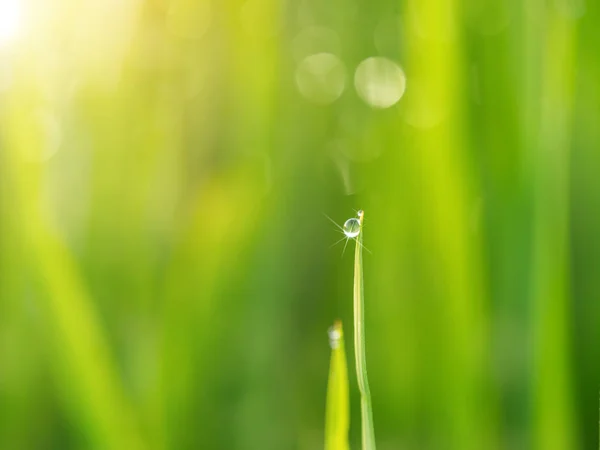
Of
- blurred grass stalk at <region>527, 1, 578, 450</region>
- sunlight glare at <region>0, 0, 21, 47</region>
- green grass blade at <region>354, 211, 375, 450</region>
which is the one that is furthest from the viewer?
sunlight glare at <region>0, 0, 21, 47</region>

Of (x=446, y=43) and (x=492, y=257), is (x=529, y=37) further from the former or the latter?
(x=492, y=257)

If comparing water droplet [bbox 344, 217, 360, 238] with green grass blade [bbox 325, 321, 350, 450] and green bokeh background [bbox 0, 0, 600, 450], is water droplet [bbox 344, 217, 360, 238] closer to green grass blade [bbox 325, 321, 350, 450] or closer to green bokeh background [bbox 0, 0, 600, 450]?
green grass blade [bbox 325, 321, 350, 450]

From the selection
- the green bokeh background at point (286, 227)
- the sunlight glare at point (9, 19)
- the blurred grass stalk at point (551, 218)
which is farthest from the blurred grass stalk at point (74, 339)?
the blurred grass stalk at point (551, 218)

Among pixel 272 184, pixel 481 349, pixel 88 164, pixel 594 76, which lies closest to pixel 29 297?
pixel 88 164

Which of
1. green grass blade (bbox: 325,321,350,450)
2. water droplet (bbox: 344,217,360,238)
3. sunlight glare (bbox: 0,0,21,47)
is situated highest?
sunlight glare (bbox: 0,0,21,47)

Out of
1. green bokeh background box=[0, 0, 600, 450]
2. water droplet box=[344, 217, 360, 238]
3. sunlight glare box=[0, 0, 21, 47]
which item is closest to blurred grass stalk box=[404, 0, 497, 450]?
green bokeh background box=[0, 0, 600, 450]

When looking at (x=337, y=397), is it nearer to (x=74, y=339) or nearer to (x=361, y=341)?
(x=361, y=341)

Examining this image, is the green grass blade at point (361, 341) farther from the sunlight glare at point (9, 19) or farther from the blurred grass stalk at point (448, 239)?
the sunlight glare at point (9, 19)

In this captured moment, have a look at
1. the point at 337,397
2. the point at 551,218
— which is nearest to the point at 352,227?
the point at 337,397
